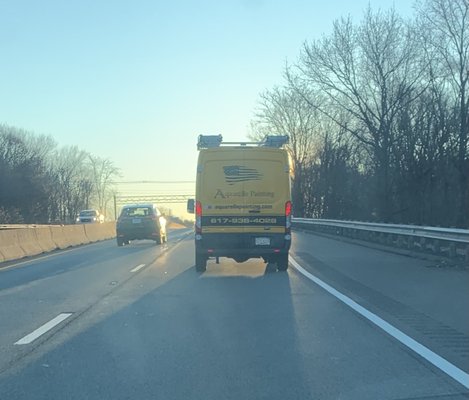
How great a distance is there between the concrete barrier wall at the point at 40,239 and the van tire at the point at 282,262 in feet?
30.6

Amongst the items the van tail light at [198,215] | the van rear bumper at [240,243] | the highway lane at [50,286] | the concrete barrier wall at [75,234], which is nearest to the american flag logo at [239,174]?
the van tail light at [198,215]

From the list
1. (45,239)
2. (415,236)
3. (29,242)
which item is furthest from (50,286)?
(45,239)

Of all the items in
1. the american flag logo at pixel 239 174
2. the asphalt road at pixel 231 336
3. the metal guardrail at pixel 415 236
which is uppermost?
the american flag logo at pixel 239 174

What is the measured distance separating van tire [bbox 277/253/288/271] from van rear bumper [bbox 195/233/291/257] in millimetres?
612

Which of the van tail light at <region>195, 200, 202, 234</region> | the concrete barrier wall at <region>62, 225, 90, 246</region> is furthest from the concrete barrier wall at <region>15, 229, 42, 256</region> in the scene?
the van tail light at <region>195, 200, 202, 234</region>

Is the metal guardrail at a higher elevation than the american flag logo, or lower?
lower

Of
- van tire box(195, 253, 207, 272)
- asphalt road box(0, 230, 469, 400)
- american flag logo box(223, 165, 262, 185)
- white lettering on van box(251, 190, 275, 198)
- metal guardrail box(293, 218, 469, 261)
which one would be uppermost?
american flag logo box(223, 165, 262, 185)

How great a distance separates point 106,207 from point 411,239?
9710 centimetres

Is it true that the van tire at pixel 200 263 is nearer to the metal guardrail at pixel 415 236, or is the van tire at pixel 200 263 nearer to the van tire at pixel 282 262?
the van tire at pixel 282 262

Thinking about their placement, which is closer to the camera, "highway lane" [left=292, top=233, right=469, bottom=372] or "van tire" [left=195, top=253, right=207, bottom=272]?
"highway lane" [left=292, top=233, right=469, bottom=372]

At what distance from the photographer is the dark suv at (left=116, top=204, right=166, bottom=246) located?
2862 cm

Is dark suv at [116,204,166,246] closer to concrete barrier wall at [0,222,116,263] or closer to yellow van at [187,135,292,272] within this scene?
concrete barrier wall at [0,222,116,263]

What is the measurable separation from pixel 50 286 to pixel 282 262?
560 centimetres

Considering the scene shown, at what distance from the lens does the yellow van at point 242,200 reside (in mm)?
15117
